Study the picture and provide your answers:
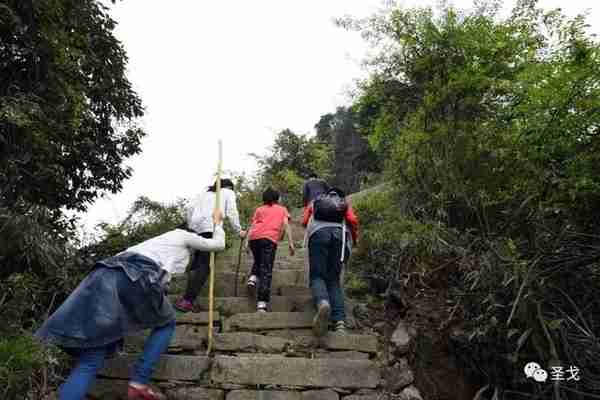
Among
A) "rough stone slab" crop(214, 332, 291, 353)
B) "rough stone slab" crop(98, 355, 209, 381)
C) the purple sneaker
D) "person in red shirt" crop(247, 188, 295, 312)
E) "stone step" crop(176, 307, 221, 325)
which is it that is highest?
"person in red shirt" crop(247, 188, 295, 312)

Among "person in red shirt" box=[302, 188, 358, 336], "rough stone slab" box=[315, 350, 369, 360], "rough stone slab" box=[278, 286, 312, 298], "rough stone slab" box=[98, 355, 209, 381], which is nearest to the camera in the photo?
"rough stone slab" box=[98, 355, 209, 381]

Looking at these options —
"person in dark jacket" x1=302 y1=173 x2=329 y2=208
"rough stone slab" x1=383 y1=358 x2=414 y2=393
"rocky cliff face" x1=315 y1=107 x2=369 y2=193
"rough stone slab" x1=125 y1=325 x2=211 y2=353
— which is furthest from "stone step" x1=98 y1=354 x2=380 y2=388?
"rocky cliff face" x1=315 y1=107 x2=369 y2=193

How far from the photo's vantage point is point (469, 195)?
582 cm

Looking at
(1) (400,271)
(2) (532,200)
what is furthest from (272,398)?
(2) (532,200)

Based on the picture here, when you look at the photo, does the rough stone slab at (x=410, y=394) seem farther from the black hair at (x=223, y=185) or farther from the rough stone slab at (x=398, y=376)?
the black hair at (x=223, y=185)

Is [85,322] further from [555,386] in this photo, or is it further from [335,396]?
[555,386]

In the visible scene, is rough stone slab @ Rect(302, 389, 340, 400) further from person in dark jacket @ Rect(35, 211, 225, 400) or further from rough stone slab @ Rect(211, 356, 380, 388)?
Answer: person in dark jacket @ Rect(35, 211, 225, 400)

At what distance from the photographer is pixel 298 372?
3.46m

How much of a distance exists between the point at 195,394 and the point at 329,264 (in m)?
1.71

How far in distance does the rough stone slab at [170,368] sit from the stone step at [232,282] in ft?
6.02

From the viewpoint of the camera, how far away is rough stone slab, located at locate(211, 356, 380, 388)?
3.43 meters

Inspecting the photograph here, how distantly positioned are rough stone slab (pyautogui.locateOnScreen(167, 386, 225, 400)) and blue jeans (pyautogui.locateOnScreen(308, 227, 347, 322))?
4.16ft

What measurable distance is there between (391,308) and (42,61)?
5844mm

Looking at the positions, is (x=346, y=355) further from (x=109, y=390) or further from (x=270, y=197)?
(x=270, y=197)
